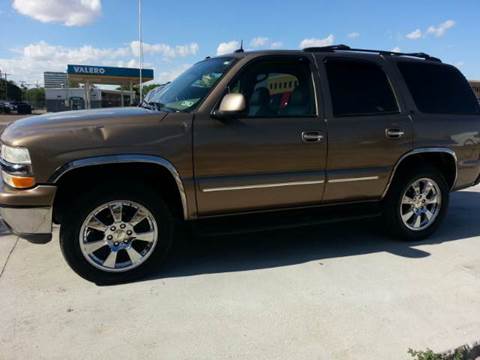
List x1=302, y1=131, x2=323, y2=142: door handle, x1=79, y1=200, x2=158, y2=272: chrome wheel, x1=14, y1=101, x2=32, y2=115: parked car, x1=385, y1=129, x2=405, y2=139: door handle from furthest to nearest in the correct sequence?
1. x1=14, y1=101, x2=32, y2=115: parked car
2. x1=385, y1=129, x2=405, y2=139: door handle
3. x1=302, y1=131, x2=323, y2=142: door handle
4. x1=79, y1=200, x2=158, y2=272: chrome wheel

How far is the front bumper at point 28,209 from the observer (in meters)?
3.22

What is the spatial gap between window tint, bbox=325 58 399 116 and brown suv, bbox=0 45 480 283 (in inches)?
0.5

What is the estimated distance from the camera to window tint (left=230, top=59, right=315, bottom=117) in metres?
3.87

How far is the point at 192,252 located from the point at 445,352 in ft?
7.87

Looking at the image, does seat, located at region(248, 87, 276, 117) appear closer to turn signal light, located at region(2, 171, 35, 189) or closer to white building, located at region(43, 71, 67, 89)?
turn signal light, located at region(2, 171, 35, 189)

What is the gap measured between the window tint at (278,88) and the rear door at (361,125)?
19cm

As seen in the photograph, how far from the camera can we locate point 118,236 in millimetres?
3566

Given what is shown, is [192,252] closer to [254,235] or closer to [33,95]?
[254,235]

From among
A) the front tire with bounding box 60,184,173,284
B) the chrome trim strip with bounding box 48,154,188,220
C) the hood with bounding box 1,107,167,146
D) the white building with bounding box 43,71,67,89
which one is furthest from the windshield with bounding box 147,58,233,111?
the white building with bounding box 43,71,67,89

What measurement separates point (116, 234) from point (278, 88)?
1.90 metres

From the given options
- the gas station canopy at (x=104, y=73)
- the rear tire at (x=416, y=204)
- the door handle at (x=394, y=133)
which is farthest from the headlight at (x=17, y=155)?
the gas station canopy at (x=104, y=73)

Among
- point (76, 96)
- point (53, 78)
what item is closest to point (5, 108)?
point (76, 96)

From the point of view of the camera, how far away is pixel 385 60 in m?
4.59

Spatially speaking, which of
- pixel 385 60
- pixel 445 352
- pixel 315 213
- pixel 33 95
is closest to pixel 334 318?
pixel 445 352
